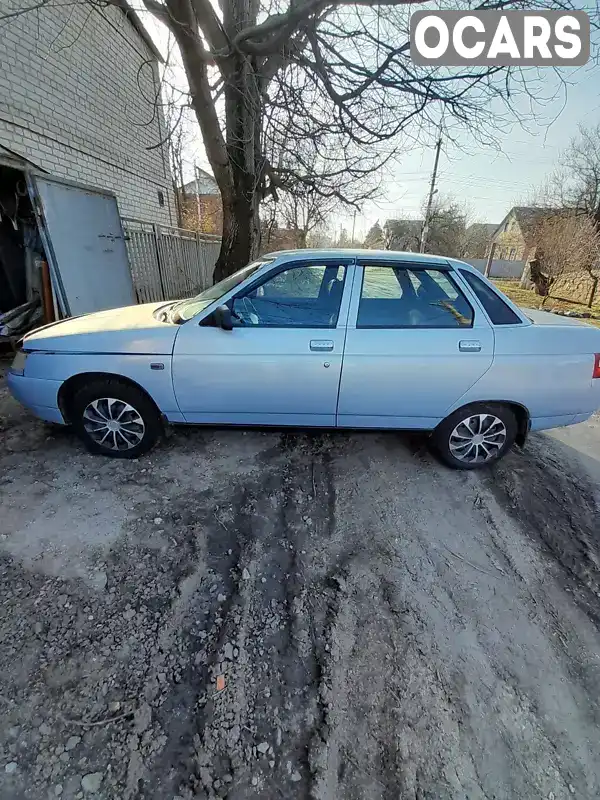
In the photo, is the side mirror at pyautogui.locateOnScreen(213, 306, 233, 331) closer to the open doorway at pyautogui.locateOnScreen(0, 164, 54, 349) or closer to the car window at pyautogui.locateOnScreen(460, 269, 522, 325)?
the car window at pyautogui.locateOnScreen(460, 269, 522, 325)

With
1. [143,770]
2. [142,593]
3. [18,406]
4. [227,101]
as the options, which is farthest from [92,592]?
[227,101]

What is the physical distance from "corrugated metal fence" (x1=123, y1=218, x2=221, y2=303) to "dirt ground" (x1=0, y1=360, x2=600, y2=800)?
6153 mm

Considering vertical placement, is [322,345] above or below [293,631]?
above

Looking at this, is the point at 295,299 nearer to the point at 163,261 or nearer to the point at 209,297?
the point at 209,297

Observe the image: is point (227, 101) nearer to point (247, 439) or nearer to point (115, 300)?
point (115, 300)

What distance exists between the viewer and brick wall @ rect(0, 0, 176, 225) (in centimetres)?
553

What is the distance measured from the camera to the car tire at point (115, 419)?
297cm

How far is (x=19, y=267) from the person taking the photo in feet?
19.6

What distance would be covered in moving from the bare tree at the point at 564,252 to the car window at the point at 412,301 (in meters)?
14.8

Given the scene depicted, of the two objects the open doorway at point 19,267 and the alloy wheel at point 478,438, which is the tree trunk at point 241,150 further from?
the alloy wheel at point 478,438

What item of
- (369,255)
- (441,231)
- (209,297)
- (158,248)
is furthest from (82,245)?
(441,231)

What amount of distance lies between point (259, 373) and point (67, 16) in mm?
8159

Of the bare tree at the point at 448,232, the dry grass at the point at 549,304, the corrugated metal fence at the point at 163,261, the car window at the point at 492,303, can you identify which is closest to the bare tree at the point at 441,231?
the bare tree at the point at 448,232

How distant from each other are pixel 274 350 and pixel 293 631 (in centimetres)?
183
